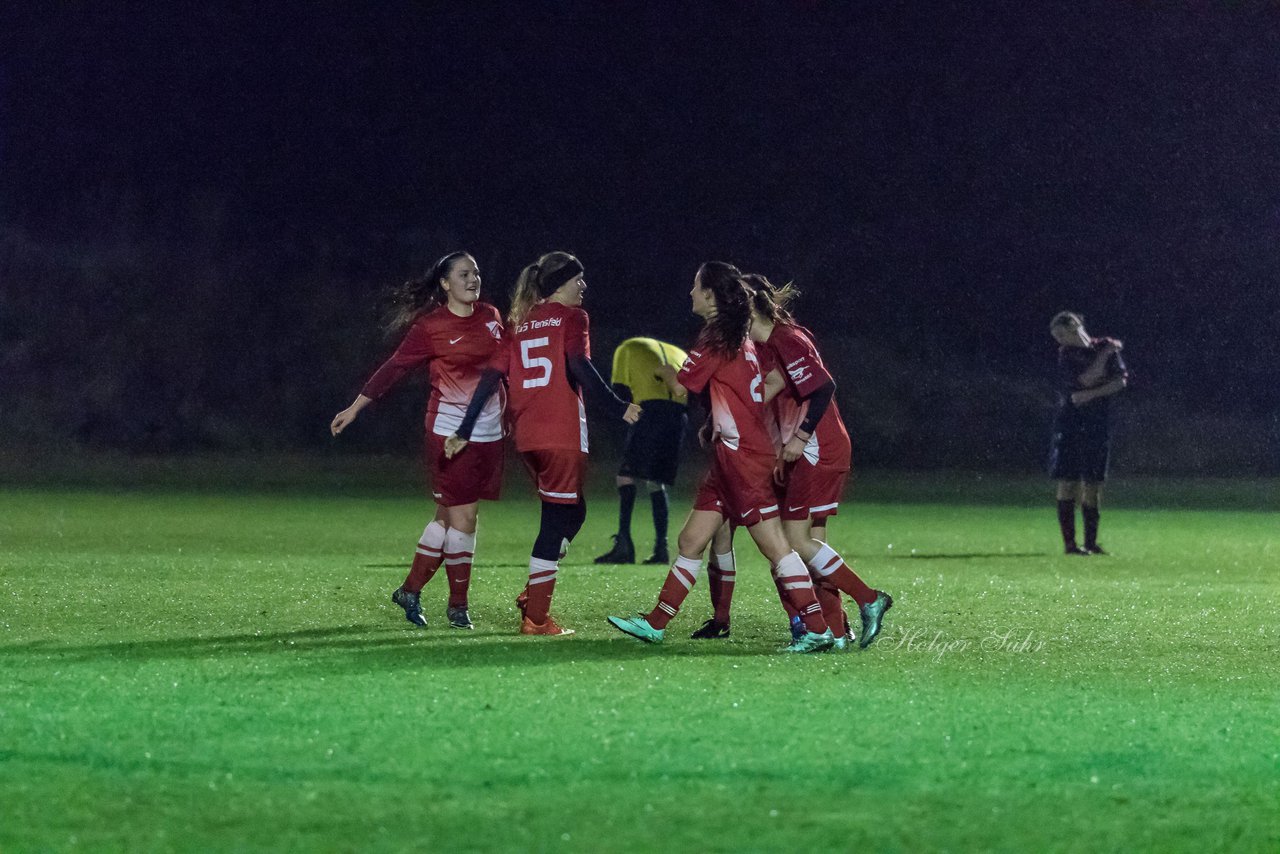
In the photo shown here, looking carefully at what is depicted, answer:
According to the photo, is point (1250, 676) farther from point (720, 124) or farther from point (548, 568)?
point (720, 124)

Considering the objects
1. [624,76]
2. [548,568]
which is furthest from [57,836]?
[624,76]

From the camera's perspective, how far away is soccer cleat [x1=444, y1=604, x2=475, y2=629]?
752cm

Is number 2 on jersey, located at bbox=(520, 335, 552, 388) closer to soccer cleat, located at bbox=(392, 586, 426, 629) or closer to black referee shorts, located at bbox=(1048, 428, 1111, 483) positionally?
soccer cleat, located at bbox=(392, 586, 426, 629)

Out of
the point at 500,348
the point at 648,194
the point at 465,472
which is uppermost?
the point at 648,194

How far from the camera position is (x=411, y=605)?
298 inches

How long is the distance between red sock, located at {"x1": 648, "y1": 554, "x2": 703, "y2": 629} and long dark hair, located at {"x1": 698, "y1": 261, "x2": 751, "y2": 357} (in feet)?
2.87

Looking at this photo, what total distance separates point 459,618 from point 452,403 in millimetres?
978

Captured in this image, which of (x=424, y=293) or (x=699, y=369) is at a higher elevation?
(x=424, y=293)

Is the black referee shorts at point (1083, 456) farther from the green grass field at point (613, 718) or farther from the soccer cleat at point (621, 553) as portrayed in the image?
the soccer cleat at point (621, 553)

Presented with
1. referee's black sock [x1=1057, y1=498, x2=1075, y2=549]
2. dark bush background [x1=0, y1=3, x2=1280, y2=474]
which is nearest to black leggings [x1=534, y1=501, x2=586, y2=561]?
referee's black sock [x1=1057, y1=498, x2=1075, y2=549]

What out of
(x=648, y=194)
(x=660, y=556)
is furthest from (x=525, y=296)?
(x=648, y=194)

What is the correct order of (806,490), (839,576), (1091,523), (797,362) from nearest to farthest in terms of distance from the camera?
(797,362), (839,576), (806,490), (1091,523)

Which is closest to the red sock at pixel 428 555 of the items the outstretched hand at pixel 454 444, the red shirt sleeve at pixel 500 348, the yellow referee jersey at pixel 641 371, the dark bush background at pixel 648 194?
the outstretched hand at pixel 454 444

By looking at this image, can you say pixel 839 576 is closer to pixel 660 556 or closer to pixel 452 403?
pixel 452 403
